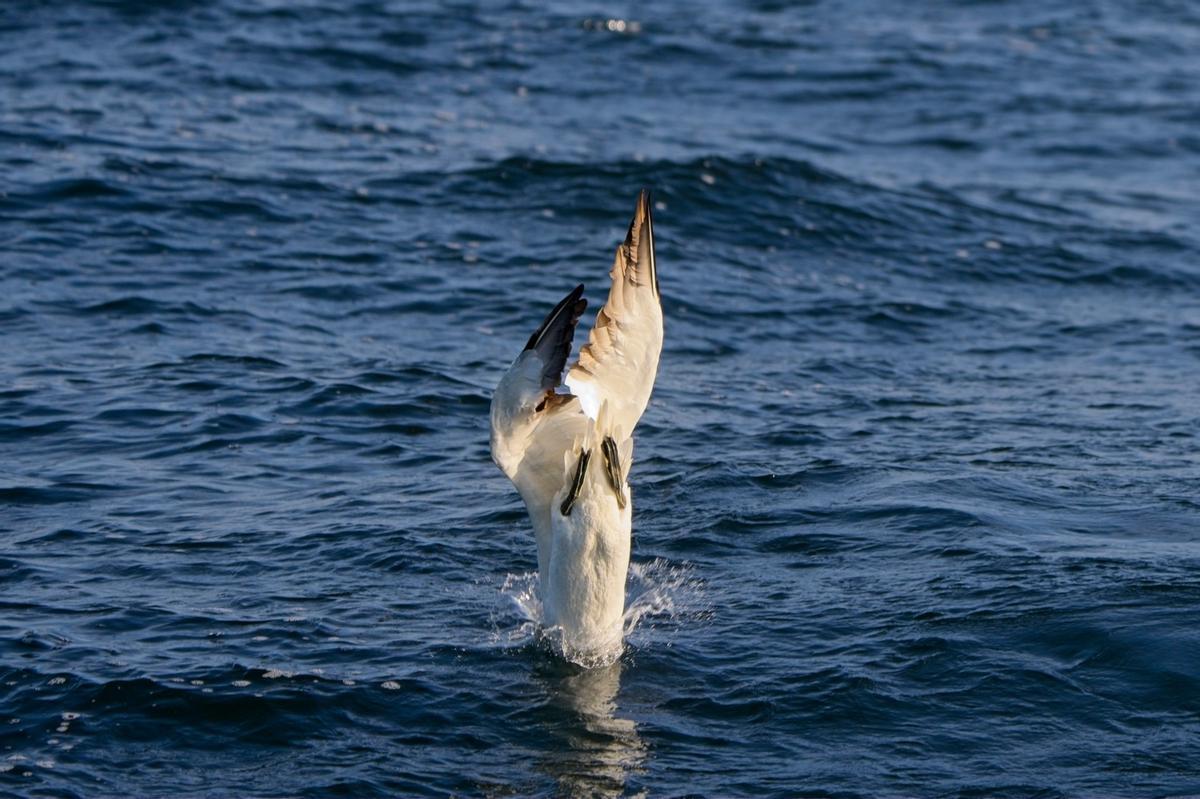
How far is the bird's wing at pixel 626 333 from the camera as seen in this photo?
8414 mm

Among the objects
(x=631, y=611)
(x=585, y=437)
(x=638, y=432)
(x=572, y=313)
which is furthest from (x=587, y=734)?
(x=638, y=432)

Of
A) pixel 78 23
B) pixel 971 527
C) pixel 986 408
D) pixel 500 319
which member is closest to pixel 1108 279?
pixel 986 408

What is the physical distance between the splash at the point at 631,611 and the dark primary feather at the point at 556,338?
1.70 metres

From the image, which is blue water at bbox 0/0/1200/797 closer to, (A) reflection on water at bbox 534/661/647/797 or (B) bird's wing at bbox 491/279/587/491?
(A) reflection on water at bbox 534/661/647/797

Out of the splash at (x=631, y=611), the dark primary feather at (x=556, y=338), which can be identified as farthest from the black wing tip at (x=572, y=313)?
the splash at (x=631, y=611)

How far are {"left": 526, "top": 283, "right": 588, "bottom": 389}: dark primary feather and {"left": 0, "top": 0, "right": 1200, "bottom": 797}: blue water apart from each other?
180cm

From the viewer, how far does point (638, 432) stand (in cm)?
1345

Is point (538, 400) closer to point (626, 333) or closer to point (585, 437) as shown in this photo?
point (585, 437)

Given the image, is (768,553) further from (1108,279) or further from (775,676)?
(1108,279)

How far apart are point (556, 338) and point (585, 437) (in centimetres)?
62

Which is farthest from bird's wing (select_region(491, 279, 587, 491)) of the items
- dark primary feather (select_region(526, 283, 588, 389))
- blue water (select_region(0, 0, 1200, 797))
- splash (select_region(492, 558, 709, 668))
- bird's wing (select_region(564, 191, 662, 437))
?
blue water (select_region(0, 0, 1200, 797))

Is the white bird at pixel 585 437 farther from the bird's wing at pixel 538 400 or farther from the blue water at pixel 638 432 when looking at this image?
the blue water at pixel 638 432

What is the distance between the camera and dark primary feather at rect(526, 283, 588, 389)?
8.47 meters

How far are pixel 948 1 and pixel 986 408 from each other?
20.9 meters
